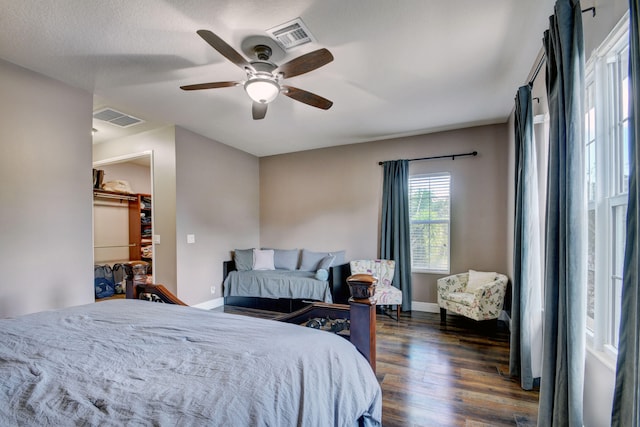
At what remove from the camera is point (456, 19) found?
2059 millimetres

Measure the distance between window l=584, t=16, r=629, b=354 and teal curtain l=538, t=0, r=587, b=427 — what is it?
0.75ft

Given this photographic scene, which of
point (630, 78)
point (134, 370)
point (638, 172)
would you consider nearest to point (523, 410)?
point (638, 172)

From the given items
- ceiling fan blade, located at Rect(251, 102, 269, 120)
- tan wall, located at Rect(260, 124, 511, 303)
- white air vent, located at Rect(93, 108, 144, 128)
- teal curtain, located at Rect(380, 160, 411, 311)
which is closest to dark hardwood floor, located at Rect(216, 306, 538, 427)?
teal curtain, located at Rect(380, 160, 411, 311)

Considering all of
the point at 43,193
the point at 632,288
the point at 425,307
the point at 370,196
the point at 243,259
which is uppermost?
the point at 370,196

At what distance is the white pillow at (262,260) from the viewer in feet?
16.4

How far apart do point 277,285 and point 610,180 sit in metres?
3.81

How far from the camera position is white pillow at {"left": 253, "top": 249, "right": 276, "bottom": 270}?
4996 mm

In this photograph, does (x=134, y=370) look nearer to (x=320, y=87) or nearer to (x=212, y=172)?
(x=320, y=87)

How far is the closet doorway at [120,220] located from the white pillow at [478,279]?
5.33 metres

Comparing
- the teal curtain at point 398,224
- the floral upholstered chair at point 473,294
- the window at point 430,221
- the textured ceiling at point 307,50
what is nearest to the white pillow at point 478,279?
the floral upholstered chair at point 473,294

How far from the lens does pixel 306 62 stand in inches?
82.4

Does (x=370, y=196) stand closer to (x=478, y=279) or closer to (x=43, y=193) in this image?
(x=478, y=279)

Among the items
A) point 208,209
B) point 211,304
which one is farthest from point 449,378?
point 208,209

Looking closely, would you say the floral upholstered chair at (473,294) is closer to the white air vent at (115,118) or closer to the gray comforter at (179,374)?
the gray comforter at (179,374)
